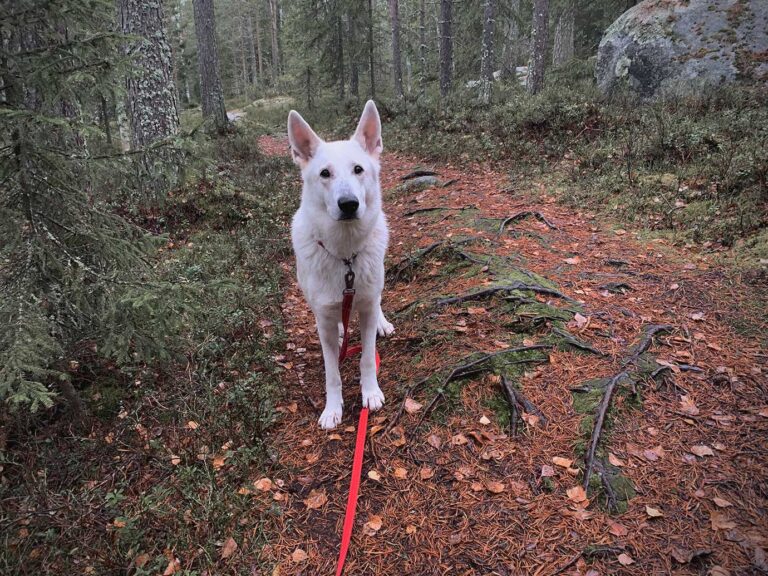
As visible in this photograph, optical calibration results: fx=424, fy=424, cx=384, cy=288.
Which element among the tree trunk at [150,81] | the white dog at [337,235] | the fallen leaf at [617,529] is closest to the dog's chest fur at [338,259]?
the white dog at [337,235]

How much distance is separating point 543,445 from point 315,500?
5.70ft

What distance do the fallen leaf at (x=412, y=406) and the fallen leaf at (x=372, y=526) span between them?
36.0 inches

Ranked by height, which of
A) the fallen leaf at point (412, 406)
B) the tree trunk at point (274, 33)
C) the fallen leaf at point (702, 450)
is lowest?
the fallen leaf at point (702, 450)

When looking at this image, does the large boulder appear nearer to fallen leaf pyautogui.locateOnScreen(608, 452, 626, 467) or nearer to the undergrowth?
fallen leaf pyautogui.locateOnScreen(608, 452, 626, 467)

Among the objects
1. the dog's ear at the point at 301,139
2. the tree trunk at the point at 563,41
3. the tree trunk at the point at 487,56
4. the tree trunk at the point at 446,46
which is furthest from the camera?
the tree trunk at the point at 563,41

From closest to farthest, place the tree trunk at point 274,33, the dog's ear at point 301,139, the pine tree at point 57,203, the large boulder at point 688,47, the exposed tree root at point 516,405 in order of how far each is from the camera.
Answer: the pine tree at point 57,203 → the exposed tree root at point 516,405 → the dog's ear at point 301,139 → the large boulder at point 688,47 → the tree trunk at point 274,33

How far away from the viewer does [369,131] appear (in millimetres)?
3877

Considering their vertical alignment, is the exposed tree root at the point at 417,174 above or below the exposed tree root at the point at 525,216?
above

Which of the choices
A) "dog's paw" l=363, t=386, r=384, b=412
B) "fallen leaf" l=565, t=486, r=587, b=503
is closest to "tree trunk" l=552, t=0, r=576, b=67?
"dog's paw" l=363, t=386, r=384, b=412

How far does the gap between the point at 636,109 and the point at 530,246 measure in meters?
7.00

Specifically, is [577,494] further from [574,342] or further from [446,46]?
[446,46]

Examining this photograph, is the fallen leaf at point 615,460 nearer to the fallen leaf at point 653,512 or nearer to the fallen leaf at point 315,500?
the fallen leaf at point 653,512

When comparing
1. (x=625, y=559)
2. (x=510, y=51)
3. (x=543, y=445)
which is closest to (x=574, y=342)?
(x=543, y=445)

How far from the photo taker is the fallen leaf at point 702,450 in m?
2.93
